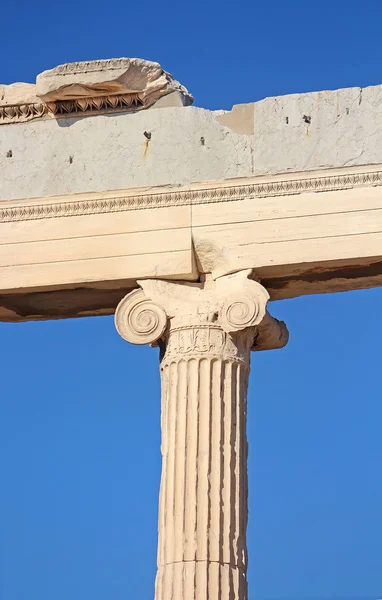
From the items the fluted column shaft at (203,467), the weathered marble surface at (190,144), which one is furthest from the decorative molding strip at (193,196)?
the fluted column shaft at (203,467)

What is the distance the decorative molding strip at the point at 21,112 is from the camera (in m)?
20.5

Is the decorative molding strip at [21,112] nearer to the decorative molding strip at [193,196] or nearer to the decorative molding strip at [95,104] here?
the decorative molding strip at [95,104]

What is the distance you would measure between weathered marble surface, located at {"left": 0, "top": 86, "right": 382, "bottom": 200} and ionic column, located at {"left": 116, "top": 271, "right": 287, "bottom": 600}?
1654 mm

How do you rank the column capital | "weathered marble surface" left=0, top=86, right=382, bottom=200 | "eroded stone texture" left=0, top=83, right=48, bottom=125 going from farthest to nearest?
"eroded stone texture" left=0, top=83, right=48, bottom=125, "weathered marble surface" left=0, top=86, right=382, bottom=200, the column capital

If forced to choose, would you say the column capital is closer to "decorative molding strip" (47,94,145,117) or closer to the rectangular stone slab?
the rectangular stone slab

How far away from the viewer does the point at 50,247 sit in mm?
19750

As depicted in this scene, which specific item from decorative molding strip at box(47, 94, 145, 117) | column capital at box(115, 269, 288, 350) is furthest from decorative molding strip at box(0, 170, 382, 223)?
decorative molding strip at box(47, 94, 145, 117)

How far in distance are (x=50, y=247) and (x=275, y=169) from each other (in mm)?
3327

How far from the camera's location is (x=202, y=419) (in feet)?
60.6

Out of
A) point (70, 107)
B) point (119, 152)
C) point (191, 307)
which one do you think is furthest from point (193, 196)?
point (70, 107)

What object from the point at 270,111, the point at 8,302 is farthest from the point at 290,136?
the point at 8,302

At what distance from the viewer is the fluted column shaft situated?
1780 centimetres

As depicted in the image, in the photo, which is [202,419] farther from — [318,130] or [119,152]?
[318,130]

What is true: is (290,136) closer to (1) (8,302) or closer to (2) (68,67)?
(2) (68,67)
